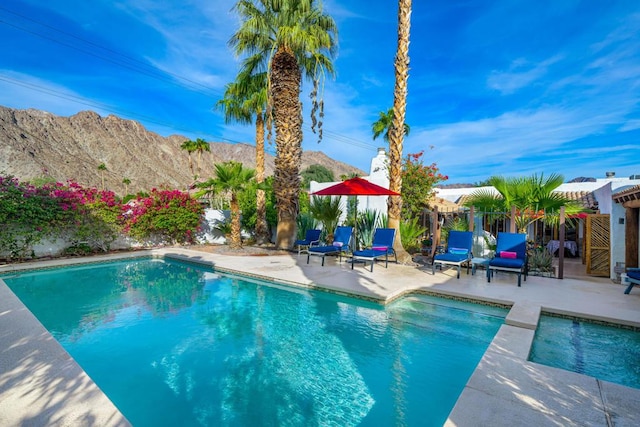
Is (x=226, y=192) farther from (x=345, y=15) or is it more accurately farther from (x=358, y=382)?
(x=358, y=382)

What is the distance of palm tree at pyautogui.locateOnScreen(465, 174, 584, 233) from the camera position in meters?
8.55

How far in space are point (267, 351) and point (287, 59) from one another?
11.4 meters

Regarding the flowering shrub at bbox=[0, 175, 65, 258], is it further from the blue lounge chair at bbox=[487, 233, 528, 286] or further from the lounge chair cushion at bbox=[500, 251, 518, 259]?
the lounge chair cushion at bbox=[500, 251, 518, 259]

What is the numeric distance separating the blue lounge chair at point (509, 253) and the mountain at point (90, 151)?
49.0 m

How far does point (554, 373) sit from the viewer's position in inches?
140

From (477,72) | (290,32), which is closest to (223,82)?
(290,32)

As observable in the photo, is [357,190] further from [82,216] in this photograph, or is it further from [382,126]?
[382,126]

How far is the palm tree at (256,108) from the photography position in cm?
1497

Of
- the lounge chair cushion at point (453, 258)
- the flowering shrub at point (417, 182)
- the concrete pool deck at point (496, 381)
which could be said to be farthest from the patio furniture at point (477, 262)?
the flowering shrub at point (417, 182)

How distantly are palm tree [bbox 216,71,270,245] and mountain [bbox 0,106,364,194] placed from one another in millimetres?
35862

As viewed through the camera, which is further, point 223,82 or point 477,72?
point 477,72

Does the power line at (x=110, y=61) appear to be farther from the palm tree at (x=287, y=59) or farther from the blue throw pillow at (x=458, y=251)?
A: the blue throw pillow at (x=458, y=251)

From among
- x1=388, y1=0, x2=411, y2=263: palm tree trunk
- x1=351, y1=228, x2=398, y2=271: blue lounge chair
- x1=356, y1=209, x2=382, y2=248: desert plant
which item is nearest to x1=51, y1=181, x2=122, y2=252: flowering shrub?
x1=356, y1=209, x2=382, y2=248: desert plant

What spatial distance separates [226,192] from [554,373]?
12.2 meters
